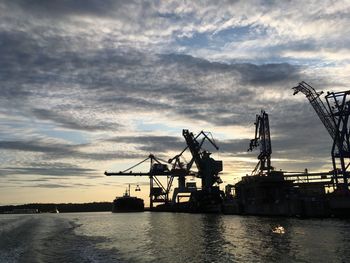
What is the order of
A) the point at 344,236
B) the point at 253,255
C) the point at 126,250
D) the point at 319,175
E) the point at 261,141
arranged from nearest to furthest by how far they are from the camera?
the point at 253,255 < the point at 126,250 < the point at 344,236 < the point at 319,175 < the point at 261,141

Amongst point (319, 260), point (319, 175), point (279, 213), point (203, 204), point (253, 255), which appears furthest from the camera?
point (203, 204)

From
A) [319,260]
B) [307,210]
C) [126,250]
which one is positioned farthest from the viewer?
[307,210]

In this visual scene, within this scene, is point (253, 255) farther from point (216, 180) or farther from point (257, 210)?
point (216, 180)

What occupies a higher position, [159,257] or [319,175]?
[319,175]

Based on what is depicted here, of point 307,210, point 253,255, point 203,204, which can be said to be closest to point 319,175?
point 307,210

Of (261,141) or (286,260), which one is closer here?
(286,260)

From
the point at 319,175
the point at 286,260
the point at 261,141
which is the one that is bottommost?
the point at 286,260

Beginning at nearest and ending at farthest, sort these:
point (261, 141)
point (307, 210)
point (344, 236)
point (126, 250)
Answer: point (126, 250) < point (344, 236) < point (307, 210) < point (261, 141)

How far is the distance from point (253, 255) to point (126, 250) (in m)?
15.4

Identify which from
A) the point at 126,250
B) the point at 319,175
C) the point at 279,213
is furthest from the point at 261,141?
the point at 126,250

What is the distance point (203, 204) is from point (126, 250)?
469 feet

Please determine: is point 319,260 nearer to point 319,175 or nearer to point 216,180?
point 319,175

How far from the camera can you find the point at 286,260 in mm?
38031

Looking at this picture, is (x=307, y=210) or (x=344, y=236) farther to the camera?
(x=307, y=210)
